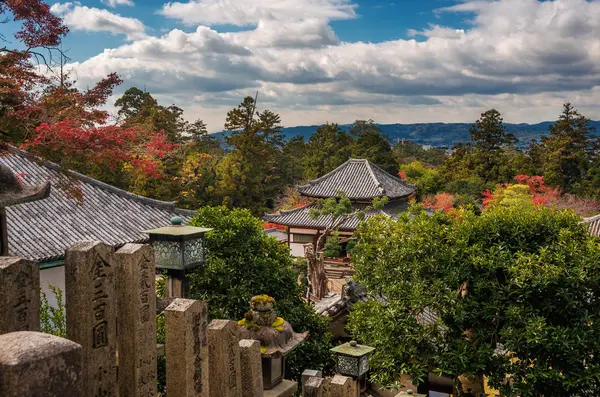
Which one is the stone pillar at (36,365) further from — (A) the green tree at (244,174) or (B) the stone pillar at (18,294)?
(A) the green tree at (244,174)

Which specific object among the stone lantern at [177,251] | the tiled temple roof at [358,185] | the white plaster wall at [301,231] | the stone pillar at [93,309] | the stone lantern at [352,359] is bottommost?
the white plaster wall at [301,231]

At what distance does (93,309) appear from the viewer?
2.88 m

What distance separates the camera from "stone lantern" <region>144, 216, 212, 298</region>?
22.5 feet

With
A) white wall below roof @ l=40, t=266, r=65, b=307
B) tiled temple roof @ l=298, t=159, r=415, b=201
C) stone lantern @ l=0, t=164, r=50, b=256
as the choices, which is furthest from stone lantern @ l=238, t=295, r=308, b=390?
tiled temple roof @ l=298, t=159, r=415, b=201

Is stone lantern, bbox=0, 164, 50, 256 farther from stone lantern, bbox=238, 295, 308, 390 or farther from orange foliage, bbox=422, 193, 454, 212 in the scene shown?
orange foliage, bbox=422, 193, 454, 212

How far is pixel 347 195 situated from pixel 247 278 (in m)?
25.0

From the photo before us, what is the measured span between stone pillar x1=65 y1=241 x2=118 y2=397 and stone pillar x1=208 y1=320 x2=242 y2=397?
0.89m

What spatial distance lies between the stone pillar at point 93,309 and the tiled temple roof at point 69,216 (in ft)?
39.2

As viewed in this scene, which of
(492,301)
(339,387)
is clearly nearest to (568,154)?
(492,301)

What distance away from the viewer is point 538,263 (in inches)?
332

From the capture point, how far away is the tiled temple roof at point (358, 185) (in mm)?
33625

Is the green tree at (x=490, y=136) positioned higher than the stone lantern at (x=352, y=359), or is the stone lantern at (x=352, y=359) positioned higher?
the green tree at (x=490, y=136)

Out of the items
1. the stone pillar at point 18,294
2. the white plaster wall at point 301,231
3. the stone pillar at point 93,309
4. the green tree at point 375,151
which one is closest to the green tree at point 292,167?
the green tree at point 375,151

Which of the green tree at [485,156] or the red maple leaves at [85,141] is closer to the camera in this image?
the red maple leaves at [85,141]
